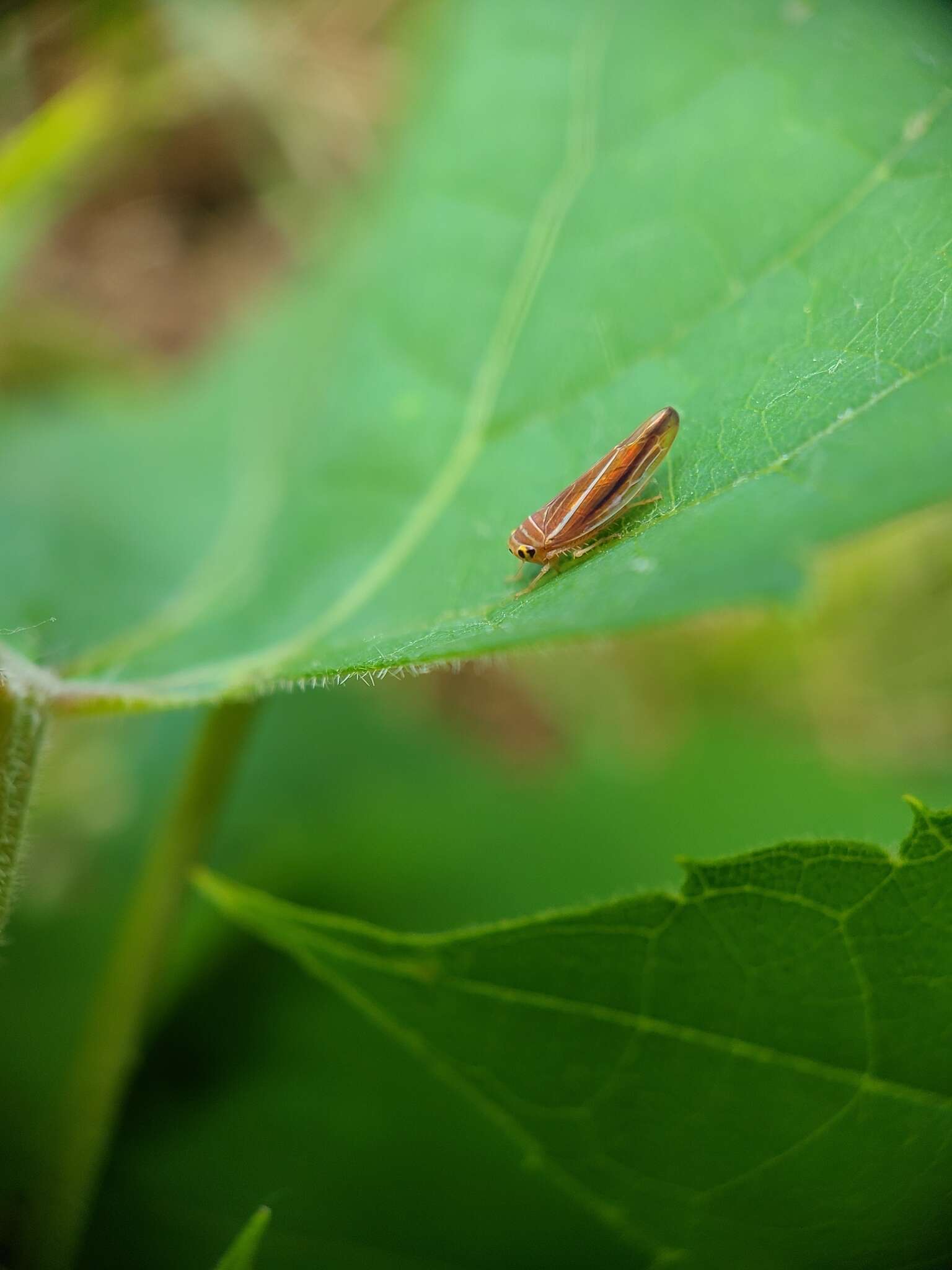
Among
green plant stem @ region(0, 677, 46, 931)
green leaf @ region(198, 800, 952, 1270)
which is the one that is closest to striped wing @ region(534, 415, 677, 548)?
green leaf @ region(198, 800, 952, 1270)

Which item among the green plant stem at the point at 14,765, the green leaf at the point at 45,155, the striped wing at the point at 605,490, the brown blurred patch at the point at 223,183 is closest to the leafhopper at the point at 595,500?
the striped wing at the point at 605,490

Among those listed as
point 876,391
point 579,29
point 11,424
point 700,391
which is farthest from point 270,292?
point 876,391

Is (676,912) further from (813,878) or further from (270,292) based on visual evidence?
(270,292)

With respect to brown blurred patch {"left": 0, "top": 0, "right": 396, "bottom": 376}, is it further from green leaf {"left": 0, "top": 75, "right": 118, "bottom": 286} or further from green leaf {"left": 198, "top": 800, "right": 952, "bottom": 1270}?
green leaf {"left": 198, "top": 800, "right": 952, "bottom": 1270}

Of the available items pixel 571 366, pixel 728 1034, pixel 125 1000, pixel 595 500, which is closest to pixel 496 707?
pixel 125 1000

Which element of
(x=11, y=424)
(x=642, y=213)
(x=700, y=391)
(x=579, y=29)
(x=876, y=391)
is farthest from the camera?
(x=11, y=424)
